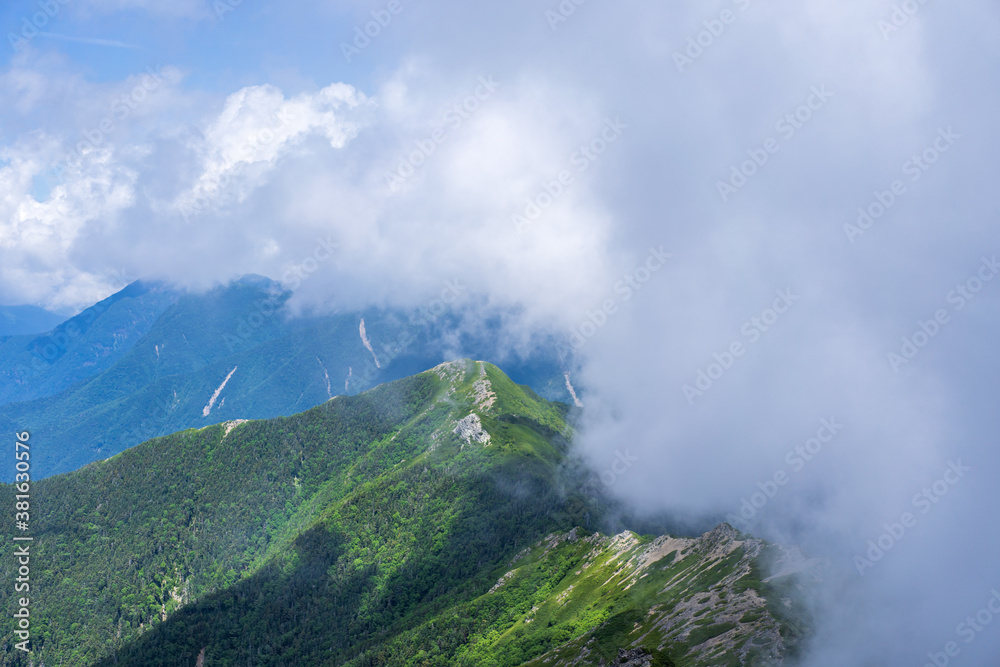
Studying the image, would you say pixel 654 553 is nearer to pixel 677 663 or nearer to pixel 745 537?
pixel 745 537

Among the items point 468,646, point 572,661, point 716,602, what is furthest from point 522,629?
point 716,602

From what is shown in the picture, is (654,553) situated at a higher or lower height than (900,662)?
higher

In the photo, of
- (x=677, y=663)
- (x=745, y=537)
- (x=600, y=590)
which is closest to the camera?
(x=677, y=663)

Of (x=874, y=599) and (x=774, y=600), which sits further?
(x=874, y=599)

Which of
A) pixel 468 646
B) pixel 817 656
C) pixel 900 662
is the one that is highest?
pixel 468 646

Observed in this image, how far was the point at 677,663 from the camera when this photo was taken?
13500 cm

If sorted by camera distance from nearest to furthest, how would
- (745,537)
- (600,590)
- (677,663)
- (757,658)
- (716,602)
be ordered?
(757,658) < (677,663) < (716,602) < (745,537) < (600,590)

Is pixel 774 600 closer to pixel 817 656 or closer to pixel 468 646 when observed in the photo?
pixel 817 656

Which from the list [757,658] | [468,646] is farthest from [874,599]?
[468,646]

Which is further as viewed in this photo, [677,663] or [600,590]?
[600,590]

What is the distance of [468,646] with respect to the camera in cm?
19938

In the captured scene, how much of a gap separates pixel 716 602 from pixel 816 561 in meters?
29.1

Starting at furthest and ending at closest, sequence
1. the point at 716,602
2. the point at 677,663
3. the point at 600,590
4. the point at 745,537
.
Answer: the point at 600,590
the point at 745,537
the point at 716,602
the point at 677,663

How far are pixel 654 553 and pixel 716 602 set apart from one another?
4335 cm
